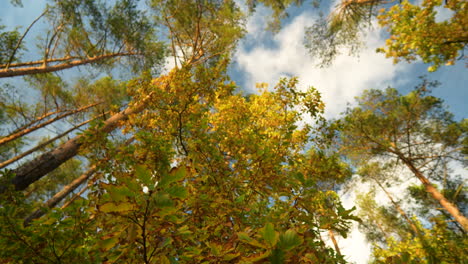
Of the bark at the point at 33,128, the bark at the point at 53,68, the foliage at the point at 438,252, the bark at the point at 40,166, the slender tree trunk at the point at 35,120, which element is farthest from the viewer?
the slender tree trunk at the point at 35,120

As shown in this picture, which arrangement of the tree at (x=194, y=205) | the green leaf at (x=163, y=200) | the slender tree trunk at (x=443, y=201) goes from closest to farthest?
the green leaf at (x=163, y=200), the tree at (x=194, y=205), the slender tree trunk at (x=443, y=201)

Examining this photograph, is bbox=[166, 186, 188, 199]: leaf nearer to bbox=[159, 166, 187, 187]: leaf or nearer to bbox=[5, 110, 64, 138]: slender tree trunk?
bbox=[159, 166, 187, 187]: leaf

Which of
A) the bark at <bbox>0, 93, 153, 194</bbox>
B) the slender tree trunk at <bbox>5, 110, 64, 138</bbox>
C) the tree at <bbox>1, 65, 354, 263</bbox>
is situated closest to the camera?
the tree at <bbox>1, 65, 354, 263</bbox>

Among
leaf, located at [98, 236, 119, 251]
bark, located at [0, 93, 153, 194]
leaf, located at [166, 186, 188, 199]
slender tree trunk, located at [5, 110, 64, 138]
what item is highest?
slender tree trunk, located at [5, 110, 64, 138]

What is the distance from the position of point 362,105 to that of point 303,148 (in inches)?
297

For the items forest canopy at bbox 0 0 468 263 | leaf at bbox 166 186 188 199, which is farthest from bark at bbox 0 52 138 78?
leaf at bbox 166 186 188 199

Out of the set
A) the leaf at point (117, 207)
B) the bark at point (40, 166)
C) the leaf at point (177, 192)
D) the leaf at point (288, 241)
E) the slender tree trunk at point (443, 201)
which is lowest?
the leaf at point (288, 241)

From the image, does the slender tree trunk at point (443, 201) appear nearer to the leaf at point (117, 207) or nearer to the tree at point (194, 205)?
the tree at point (194, 205)

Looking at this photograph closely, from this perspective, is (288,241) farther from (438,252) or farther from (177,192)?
(438,252)

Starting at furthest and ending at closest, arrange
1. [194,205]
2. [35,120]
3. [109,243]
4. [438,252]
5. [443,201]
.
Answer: [35,120] < [443,201] < [438,252] < [194,205] < [109,243]

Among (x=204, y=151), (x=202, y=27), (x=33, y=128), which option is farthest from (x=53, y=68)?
(x=204, y=151)

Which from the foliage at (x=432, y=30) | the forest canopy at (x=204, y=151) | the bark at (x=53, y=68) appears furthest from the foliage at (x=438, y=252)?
the bark at (x=53, y=68)

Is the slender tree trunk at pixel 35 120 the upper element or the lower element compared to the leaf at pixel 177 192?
upper

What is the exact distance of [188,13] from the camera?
871 cm
